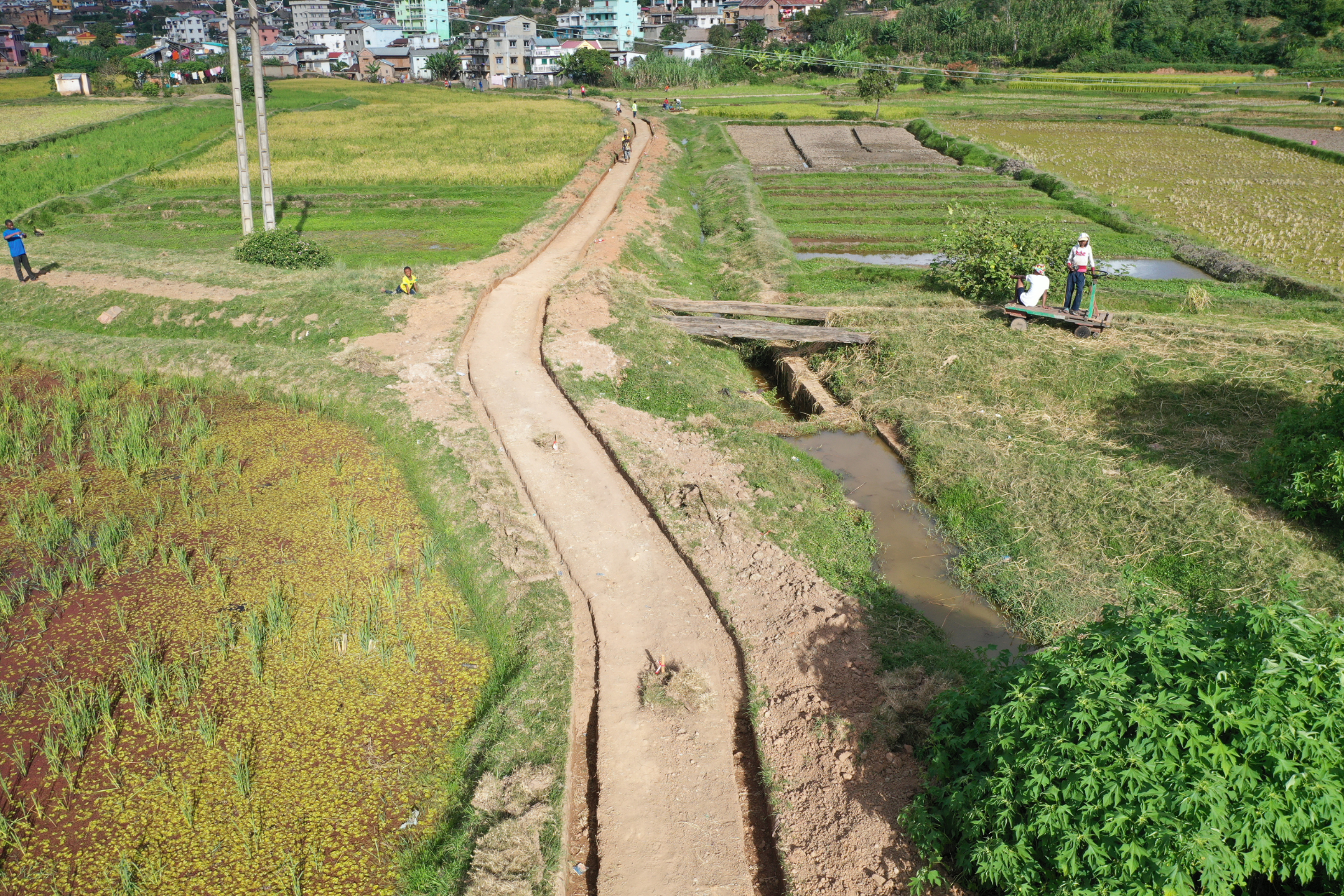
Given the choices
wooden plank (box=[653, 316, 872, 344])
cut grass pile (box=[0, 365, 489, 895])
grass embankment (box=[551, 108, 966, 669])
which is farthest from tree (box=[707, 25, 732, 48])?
cut grass pile (box=[0, 365, 489, 895])

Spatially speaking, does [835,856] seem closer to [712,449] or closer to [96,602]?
[712,449]

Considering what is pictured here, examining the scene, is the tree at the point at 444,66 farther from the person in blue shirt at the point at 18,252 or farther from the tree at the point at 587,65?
the person in blue shirt at the point at 18,252

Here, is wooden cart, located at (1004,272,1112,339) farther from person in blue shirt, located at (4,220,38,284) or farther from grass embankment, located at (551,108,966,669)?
person in blue shirt, located at (4,220,38,284)

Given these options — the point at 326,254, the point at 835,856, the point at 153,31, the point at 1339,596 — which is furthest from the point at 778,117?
the point at 153,31

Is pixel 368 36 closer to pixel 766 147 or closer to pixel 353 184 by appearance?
pixel 766 147

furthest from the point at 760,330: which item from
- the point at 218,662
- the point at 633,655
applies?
the point at 218,662

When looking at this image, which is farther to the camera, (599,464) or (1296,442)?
(599,464)
